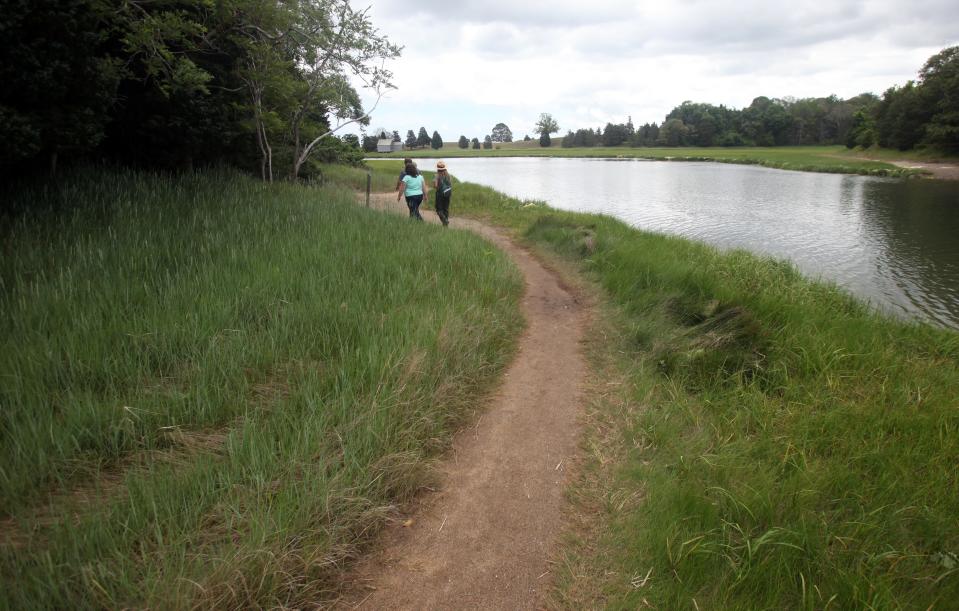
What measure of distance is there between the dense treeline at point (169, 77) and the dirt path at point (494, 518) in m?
6.63

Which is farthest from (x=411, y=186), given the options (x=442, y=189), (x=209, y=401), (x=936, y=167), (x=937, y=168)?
(x=936, y=167)

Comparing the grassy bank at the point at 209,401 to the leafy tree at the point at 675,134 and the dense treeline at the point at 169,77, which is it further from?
the leafy tree at the point at 675,134

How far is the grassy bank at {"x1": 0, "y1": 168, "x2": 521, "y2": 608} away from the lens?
2.25 metres

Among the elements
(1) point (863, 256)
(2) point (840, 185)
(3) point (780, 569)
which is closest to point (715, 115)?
(2) point (840, 185)

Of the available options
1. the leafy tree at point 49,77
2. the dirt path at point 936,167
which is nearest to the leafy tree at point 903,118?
the dirt path at point 936,167

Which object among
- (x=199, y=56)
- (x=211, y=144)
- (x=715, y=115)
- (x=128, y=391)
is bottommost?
(x=128, y=391)

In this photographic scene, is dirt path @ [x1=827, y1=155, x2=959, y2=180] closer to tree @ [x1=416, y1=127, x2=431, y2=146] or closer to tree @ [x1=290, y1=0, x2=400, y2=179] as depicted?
tree @ [x1=290, y1=0, x2=400, y2=179]

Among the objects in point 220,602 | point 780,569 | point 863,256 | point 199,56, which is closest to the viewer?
point 220,602

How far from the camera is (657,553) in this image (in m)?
2.68

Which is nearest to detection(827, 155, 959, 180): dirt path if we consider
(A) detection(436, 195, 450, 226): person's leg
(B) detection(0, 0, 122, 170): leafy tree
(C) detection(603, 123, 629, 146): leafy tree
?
(A) detection(436, 195, 450, 226): person's leg

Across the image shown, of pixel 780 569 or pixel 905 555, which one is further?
pixel 905 555

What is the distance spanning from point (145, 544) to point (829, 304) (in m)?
9.50

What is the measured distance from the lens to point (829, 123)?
9638 cm

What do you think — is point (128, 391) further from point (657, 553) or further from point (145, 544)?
point (657, 553)
